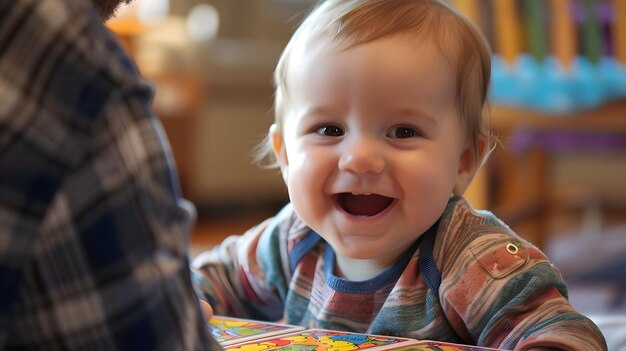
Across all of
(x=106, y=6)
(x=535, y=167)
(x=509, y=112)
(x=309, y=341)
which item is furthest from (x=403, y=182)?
(x=535, y=167)

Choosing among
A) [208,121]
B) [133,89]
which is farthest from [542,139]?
[133,89]

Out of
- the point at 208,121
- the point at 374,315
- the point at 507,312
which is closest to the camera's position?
the point at 507,312

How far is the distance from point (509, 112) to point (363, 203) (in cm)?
126

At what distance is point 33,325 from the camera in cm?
45

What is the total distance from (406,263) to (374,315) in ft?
0.20

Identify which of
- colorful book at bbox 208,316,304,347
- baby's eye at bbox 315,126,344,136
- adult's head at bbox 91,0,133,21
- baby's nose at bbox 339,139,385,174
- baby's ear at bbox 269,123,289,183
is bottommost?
colorful book at bbox 208,316,304,347

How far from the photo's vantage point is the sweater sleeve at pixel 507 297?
77 cm

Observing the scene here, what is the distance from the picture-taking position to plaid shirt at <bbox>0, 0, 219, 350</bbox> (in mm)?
434

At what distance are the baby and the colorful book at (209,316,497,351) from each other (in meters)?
0.07

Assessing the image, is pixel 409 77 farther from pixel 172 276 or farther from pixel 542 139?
pixel 542 139

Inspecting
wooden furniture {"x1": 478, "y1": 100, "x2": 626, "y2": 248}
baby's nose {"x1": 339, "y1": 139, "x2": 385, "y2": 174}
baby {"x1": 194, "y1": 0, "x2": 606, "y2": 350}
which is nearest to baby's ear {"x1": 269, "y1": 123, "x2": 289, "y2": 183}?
baby {"x1": 194, "y1": 0, "x2": 606, "y2": 350}

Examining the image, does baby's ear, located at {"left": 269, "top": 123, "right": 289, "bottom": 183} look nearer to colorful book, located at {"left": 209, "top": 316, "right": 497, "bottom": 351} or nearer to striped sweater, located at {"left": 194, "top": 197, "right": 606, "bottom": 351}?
striped sweater, located at {"left": 194, "top": 197, "right": 606, "bottom": 351}

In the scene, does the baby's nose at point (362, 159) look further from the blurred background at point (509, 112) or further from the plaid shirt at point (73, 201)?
the blurred background at point (509, 112)

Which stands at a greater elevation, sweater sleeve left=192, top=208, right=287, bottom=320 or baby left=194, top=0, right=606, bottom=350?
baby left=194, top=0, right=606, bottom=350
